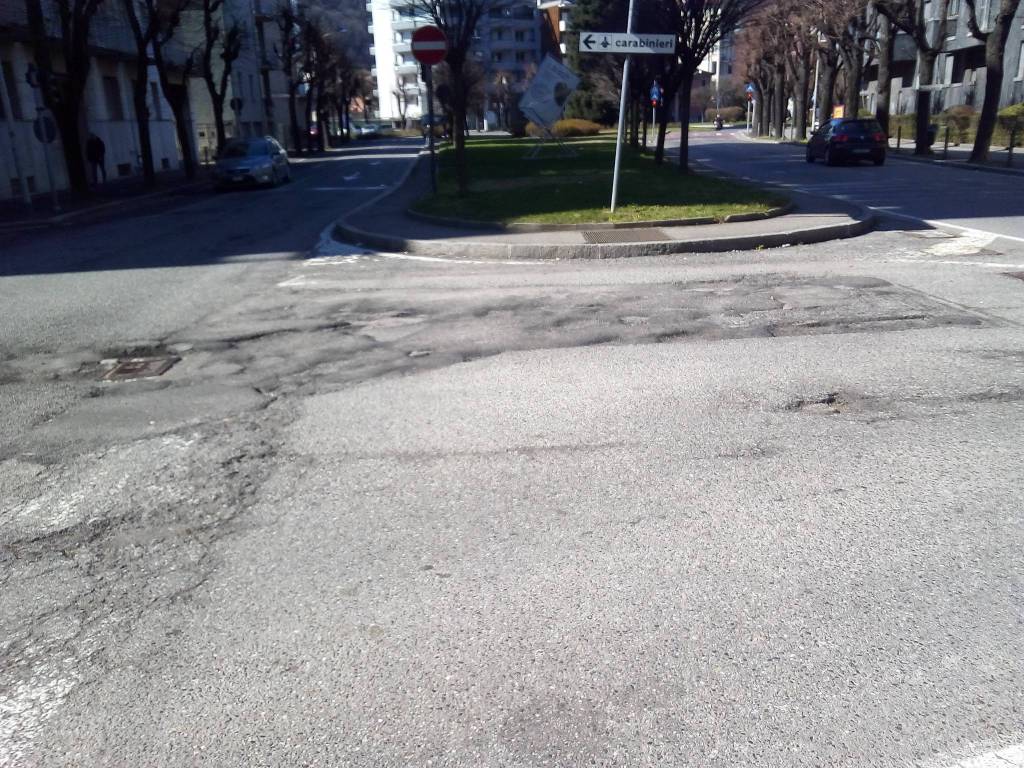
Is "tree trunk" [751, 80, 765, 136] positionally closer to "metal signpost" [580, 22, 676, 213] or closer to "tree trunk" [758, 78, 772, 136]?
"tree trunk" [758, 78, 772, 136]

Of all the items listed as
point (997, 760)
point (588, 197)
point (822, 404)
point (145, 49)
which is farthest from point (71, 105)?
point (997, 760)

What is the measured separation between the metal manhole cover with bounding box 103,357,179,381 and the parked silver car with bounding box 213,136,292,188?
21085mm

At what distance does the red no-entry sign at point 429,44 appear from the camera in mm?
16094

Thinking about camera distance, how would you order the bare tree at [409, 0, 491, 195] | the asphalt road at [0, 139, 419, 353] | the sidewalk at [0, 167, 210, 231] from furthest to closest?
the sidewalk at [0, 167, 210, 231] → the bare tree at [409, 0, 491, 195] → the asphalt road at [0, 139, 419, 353]

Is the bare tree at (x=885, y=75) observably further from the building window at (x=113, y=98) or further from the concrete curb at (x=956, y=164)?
the building window at (x=113, y=98)

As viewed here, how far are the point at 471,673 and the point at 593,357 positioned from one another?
4104mm

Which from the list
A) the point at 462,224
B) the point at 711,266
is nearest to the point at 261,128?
the point at 462,224

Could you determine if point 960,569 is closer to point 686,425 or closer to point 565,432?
point 686,425

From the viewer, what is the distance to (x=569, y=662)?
314 centimetres

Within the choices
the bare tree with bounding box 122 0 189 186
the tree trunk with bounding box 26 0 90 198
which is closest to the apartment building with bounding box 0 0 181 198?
the tree trunk with bounding box 26 0 90 198

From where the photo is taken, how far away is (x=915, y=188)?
69.2 feet

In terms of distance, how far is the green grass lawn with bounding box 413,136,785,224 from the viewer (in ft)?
47.6

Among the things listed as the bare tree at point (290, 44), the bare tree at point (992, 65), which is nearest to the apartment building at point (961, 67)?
the bare tree at point (992, 65)

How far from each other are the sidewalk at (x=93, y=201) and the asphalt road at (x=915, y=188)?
16889 mm
